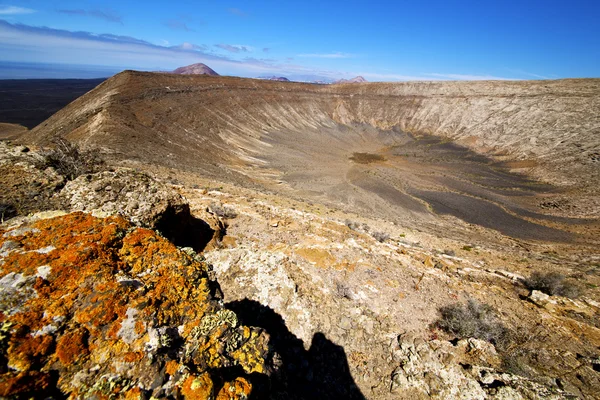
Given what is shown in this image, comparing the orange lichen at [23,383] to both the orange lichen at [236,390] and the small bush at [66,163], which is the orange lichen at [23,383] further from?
A: the small bush at [66,163]

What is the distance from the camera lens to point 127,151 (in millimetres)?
21438

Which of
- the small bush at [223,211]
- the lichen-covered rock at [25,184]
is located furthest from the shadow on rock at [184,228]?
the lichen-covered rock at [25,184]

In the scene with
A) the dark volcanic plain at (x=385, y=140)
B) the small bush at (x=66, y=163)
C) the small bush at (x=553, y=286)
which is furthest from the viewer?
the dark volcanic plain at (x=385, y=140)

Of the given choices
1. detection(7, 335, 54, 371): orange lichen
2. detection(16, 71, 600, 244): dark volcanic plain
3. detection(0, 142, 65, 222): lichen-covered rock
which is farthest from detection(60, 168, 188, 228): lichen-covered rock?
detection(16, 71, 600, 244): dark volcanic plain

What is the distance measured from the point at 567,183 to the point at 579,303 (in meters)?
31.6

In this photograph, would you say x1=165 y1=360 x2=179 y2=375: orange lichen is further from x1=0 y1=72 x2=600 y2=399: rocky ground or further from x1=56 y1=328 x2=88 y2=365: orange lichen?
x1=56 y1=328 x2=88 y2=365: orange lichen

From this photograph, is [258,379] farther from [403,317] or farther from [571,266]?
[571,266]

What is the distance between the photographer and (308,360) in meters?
6.11

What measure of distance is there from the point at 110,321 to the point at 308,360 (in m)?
4.49

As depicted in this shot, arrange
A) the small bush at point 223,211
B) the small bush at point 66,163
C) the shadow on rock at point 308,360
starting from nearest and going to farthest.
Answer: the shadow on rock at point 308,360, the small bush at point 66,163, the small bush at point 223,211

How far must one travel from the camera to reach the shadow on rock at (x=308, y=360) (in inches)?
222

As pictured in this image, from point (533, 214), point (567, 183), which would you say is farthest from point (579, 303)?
point (567, 183)

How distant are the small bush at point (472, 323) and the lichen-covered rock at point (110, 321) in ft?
19.4

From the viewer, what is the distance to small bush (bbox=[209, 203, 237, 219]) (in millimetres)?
10851
